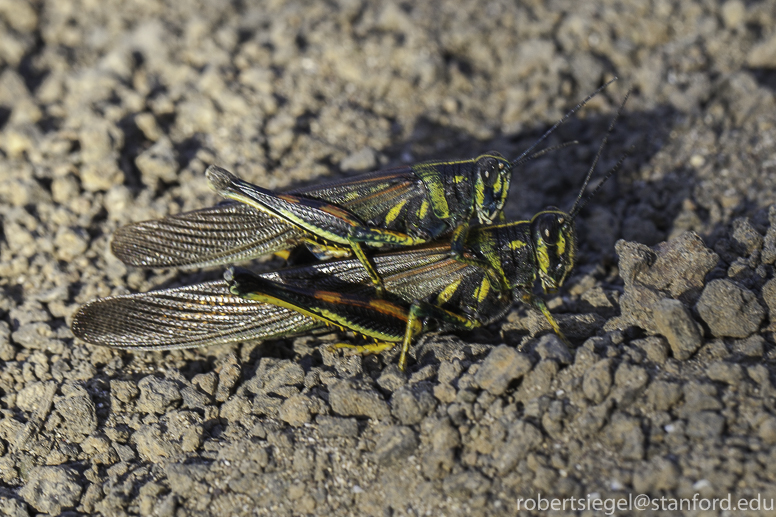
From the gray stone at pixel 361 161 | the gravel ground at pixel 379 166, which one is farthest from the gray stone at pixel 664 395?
the gray stone at pixel 361 161

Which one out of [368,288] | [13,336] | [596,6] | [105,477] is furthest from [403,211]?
[596,6]

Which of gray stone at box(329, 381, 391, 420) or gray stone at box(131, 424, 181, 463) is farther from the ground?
gray stone at box(329, 381, 391, 420)

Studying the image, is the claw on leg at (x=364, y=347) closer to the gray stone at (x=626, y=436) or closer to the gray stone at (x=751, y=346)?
the gray stone at (x=626, y=436)

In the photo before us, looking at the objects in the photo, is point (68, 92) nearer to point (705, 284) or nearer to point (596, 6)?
point (596, 6)

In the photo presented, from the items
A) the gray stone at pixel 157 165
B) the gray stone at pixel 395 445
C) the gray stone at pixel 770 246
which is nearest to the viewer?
the gray stone at pixel 395 445

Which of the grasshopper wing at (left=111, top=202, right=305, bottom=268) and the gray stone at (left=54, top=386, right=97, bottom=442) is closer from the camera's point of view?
the gray stone at (left=54, top=386, right=97, bottom=442)

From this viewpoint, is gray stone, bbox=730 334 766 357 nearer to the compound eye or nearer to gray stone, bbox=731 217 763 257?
gray stone, bbox=731 217 763 257

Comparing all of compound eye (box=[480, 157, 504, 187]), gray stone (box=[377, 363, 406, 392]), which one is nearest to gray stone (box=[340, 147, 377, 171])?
compound eye (box=[480, 157, 504, 187])
